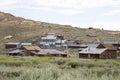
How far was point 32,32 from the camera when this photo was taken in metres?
134

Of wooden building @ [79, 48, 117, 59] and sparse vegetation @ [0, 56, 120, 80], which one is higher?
sparse vegetation @ [0, 56, 120, 80]

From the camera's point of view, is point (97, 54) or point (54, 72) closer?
point (54, 72)

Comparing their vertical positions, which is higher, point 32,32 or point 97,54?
point 32,32

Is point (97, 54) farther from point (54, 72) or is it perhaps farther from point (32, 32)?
point (32, 32)

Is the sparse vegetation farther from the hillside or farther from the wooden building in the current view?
the hillside

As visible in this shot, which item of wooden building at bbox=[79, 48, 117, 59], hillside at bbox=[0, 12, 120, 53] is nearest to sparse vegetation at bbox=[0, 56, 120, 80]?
wooden building at bbox=[79, 48, 117, 59]

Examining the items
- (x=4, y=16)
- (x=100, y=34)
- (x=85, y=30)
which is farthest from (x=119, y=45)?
(x=4, y=16)

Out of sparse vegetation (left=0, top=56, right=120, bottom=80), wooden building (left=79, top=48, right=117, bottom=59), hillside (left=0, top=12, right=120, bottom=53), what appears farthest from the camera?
hillside (left=0, top=12, right=120, bottom=53)

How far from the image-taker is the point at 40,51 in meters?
79.4

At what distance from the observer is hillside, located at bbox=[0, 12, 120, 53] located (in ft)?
399

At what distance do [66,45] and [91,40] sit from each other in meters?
18.3


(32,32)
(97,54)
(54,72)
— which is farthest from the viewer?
(32,32)

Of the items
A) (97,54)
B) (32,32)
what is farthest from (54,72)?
(32,32)

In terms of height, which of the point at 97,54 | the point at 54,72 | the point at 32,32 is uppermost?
the point at 54,72
